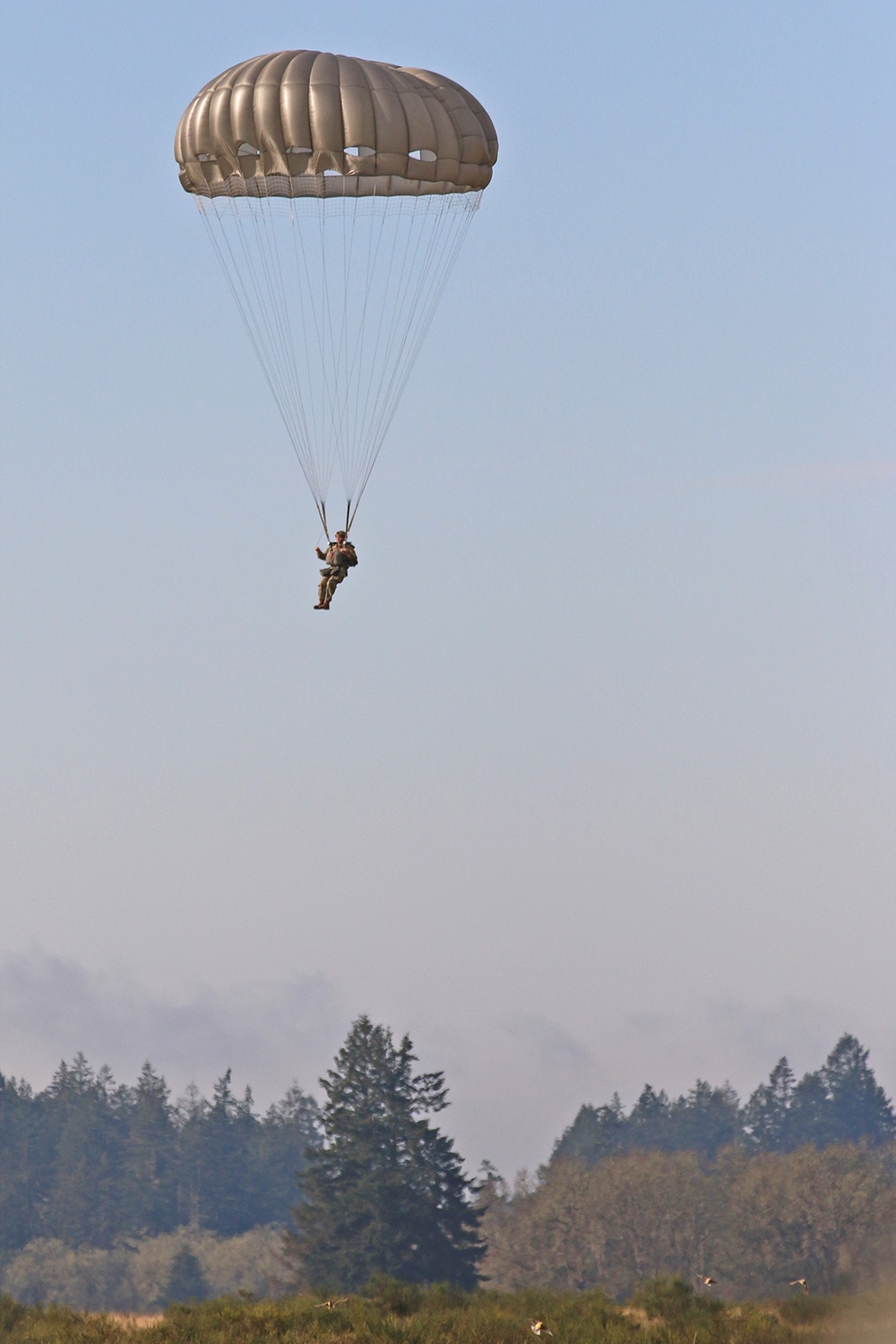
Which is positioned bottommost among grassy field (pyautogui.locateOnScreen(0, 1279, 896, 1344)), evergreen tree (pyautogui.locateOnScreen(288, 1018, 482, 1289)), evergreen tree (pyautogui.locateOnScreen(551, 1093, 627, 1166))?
grassy field (pyautogui.locateOnScreen(0, 1279, 896, 1344))

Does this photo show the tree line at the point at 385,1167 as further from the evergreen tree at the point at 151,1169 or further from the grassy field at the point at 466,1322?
the grassy field at the point at 466,1322

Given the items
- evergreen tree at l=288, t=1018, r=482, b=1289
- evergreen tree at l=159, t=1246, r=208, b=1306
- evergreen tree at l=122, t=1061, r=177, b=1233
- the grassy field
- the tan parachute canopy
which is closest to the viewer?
the tan parachute canopy

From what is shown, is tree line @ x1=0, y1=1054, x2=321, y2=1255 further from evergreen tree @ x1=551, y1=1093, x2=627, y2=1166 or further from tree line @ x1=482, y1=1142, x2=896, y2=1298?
tree line @ x1=482, y1=1142, x2=896, y2=1298

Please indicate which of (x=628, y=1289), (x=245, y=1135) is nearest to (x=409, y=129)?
(x=628, y=1289)

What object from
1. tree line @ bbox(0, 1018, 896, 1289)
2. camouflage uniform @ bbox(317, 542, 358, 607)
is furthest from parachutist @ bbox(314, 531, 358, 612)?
tree line @ bbox(0, 1018, 896, 1289)

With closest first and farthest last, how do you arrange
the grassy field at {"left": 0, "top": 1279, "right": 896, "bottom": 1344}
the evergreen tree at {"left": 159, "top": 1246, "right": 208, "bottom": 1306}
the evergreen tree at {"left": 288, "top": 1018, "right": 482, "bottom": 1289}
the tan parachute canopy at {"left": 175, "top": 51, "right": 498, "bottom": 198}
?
the tan parachute canopy at {"left": 175, "top": 51, "right": 498, "bottom": 198}, the grassy field at {"left": 0, "top": 1279, "right": 896, "bottom": 1344}, the evergreen tree at {"left": 288, "top": 1018, "right": 482, "bottom": 1289}, the evergreen tree at {"left": 159, "top": 1246, "right": 208, "bottom": 1306}

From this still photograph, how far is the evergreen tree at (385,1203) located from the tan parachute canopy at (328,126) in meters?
46.6

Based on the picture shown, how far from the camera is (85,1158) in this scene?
131m

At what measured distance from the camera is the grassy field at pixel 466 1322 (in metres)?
39.5

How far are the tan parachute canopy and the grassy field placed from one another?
68.1 feet

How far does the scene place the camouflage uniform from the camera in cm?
3938

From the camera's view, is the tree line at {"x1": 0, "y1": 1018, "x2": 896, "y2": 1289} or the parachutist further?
the tree line at {"x1": 0, "y1": 1018, "x2": 896, "y2": 1289}

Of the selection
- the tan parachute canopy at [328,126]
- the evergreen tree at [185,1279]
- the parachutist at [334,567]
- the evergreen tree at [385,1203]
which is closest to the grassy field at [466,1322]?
the parachutist at [334,567]

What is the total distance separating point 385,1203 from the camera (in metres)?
79.9
